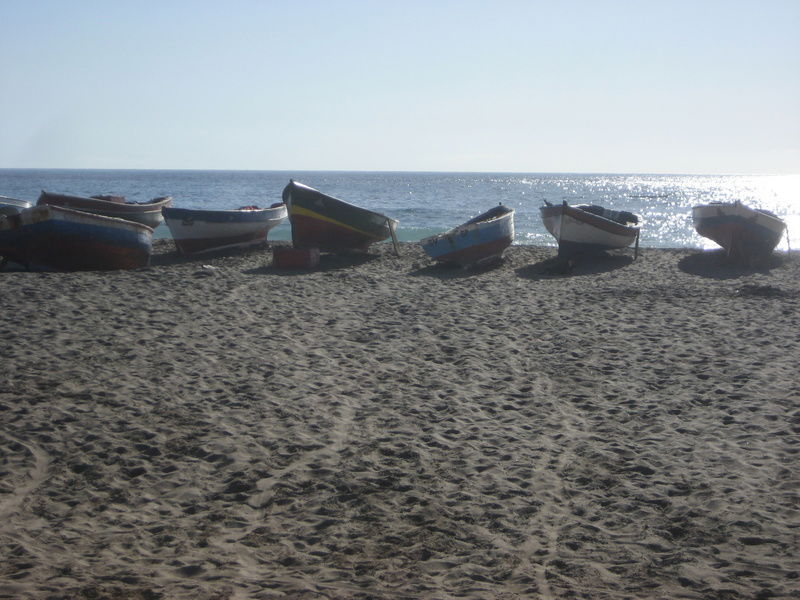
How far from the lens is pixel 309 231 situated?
58.7 feet

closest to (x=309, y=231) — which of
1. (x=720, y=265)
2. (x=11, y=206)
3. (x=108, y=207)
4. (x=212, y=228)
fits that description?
(x=212, y=228)

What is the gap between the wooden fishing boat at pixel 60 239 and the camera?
14.4m

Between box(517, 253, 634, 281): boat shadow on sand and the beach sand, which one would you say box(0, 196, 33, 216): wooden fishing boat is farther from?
box(517, 253, 634, 281): boat shadow on sand

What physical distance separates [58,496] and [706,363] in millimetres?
6570

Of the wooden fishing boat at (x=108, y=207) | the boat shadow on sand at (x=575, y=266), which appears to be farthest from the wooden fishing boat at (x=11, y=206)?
the boat shadow on sand at (x=575, y=266)

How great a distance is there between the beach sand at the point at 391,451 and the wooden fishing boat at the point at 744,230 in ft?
24.0

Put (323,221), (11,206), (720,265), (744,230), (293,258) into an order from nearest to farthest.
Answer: (293,258) < (323,221) < (720,265) < (11,206) < (744,230)

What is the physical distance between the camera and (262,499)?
5.25 meters

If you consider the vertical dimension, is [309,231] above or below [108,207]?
below

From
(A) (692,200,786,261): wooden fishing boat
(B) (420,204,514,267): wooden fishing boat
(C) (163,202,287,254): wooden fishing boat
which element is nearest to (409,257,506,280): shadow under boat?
(B) (420,204,514,267): wooden fishing boat

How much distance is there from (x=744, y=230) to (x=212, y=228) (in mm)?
12079

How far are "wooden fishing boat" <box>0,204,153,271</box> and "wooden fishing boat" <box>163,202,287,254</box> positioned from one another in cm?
250

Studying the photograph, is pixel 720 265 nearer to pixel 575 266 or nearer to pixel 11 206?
pixel 575 266

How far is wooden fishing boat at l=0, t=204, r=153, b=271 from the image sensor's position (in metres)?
14.4
